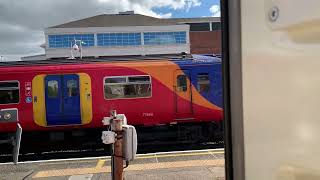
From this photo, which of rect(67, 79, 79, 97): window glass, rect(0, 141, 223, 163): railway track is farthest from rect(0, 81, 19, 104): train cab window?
rect(0, 141, 223, 163): railway track

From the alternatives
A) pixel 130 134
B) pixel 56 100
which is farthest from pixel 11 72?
pixel 130 134

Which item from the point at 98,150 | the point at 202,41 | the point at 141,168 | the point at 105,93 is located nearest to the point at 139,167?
the point at 141,168

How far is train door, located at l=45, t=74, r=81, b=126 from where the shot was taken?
38.5ft

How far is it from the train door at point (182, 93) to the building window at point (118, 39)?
46.8 metres

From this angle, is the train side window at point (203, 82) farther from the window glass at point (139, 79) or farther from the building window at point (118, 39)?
the building window at point (118, 39)

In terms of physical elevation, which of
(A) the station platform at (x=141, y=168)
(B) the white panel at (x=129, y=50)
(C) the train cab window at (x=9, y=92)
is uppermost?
(B) the white panel at (x=129, y=50)

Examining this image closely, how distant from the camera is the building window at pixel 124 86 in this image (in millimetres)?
11891

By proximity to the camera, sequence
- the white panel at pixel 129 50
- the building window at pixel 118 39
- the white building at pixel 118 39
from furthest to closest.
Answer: the building window at pixel 118 39
the white building at pixel 118 39
the white panel at pixel 129 50

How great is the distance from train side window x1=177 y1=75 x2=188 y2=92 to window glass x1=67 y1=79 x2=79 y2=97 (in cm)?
262

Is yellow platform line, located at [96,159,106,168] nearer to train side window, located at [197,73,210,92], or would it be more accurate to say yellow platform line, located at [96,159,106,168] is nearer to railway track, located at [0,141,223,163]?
railway track, located at [0,141,223,163]

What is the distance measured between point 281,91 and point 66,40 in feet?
195

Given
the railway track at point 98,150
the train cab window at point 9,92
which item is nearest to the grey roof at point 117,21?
the railway track at point 98,150

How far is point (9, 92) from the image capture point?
11680 mm

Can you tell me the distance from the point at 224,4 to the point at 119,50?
56605 mm
